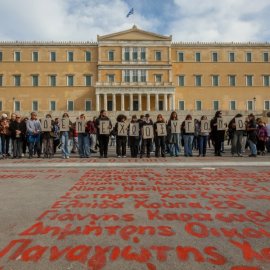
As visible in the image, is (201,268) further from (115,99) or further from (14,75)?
(14,75)

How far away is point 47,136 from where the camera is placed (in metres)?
12.5

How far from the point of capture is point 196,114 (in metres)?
38.8

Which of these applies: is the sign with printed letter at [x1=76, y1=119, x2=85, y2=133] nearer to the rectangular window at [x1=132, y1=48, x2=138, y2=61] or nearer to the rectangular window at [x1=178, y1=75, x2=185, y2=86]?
the rectangular window at [x1=132, y1=48, x2=138, y2=61]

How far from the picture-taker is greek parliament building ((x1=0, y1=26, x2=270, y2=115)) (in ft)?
175

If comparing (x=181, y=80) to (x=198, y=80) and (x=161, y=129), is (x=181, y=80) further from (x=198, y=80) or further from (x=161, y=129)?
(x=161, y=129)

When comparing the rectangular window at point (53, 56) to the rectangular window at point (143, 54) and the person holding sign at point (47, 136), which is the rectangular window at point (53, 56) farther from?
the person holding sign at point (47, 136)

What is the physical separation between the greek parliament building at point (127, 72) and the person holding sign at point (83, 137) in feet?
130

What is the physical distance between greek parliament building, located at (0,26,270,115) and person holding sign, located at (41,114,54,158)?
130 feet

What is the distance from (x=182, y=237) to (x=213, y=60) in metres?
55.6

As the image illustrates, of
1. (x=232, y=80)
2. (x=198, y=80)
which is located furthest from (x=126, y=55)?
(x=232, y=80)

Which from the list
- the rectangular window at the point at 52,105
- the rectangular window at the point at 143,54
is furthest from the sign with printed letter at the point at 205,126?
the rectangular window at the point at 52,105

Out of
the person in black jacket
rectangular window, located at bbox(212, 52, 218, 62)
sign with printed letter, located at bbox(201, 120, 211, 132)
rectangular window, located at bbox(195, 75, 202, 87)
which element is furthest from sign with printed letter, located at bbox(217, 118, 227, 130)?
rectangular window, located at bbox(212, 52, 218, 62)

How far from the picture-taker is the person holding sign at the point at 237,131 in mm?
12602

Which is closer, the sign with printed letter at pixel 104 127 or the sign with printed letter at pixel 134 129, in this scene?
the sign with printed letter at pixel 104 127
